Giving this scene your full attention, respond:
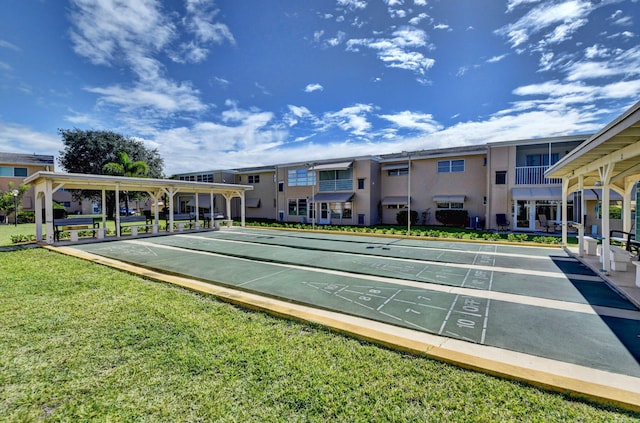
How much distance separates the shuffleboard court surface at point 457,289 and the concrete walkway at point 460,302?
3cm

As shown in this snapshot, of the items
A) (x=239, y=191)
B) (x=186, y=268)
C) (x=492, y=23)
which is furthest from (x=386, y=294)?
(x=239, y=191)

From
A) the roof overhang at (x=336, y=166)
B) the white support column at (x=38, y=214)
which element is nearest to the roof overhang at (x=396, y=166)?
the roof overhang at (x=336, y=166)

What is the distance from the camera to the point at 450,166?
942 inches

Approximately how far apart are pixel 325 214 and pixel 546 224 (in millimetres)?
17579

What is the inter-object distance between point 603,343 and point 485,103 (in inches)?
838

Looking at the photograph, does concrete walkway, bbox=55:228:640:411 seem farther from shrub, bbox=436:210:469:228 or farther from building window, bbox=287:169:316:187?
building window, bbox=287:169:316:187

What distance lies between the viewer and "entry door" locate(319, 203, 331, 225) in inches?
1105

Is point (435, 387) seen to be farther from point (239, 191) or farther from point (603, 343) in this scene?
point (239, 191)

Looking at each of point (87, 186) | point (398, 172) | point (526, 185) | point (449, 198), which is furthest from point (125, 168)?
point (526, 185)

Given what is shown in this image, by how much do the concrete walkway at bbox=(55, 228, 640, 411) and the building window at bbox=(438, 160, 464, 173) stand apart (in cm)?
1304

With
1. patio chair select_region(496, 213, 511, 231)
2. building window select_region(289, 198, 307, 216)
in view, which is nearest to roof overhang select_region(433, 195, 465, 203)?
patio chair select_region(496, 213, 511, 231)

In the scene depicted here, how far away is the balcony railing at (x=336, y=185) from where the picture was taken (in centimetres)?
2691

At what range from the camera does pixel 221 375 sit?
3416mm

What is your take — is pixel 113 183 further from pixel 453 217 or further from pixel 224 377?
pixel 453 217
